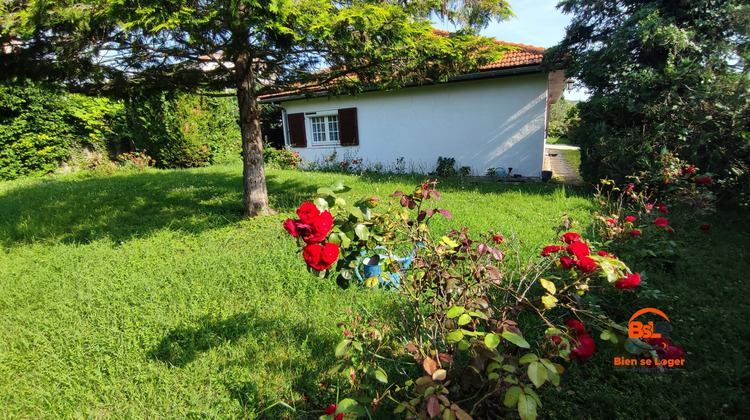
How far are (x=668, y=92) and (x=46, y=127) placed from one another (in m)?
15.8

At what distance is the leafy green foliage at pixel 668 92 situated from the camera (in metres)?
4.78

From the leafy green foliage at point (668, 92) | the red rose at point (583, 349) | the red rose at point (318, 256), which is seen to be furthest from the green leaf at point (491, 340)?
the leafy green foliage at point (668, 92)

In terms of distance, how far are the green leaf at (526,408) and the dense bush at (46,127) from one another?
12666 mm

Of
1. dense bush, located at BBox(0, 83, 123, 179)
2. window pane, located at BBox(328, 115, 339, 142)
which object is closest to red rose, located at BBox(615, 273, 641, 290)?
window pane, located at BBox(328, 115, 339, 142)

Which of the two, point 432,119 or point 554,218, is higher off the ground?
point 432,119

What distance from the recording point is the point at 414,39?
12.4 feet

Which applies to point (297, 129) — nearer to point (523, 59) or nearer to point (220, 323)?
point (523, 59)

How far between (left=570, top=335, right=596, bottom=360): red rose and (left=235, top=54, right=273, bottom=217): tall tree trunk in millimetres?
4574

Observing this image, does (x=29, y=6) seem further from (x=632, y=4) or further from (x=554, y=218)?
(x=632, y=4)

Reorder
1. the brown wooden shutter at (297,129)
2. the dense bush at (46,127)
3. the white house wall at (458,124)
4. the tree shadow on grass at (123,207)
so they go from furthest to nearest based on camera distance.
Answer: the brown wooden shutter at (297,129) → the dense bush at (46,127) → the white house wall at (458,124) → the tree shadow on grass at (123,207)

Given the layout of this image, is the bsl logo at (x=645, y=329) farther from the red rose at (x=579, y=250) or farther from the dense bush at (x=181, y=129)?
the dense bush at (x=181, y=129)

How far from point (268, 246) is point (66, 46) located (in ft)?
10.8

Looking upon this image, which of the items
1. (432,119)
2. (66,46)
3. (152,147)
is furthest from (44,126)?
(432,119)

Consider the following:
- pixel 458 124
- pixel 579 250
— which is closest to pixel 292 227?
pixel 579 250
